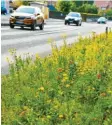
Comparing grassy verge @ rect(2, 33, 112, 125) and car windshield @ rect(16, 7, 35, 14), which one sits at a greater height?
grassy verge @ rect(2, 33, 112, 125)

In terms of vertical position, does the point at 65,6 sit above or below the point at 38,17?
below

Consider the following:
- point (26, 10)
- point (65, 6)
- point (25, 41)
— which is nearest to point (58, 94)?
point (25, 41)

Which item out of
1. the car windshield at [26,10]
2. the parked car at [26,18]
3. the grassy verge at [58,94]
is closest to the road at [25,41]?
the parked car at [26,18]

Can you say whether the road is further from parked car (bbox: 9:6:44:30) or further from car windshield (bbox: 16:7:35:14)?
car windshield (bbox: 16:7:35:14)

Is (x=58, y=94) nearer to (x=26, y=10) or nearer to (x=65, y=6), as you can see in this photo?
(x=26, y=10)

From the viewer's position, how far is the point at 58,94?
6.31 meters

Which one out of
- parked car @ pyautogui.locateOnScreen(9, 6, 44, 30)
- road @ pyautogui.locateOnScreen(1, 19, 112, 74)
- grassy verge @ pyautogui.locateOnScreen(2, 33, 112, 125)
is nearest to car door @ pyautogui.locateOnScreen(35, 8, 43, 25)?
parked car @ pyautogui.locateOnScreen(9, 6, 44, 30)

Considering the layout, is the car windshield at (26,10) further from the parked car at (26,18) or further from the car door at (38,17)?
the car door at (38,17)

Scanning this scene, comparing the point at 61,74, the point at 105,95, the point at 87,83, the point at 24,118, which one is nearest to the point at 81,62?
the point at 61,74

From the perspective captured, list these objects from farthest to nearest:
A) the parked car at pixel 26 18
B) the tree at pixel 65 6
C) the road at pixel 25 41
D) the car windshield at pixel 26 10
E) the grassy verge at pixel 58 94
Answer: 1. the tree at pixel 65 6
2. the car windshield at pixel 26 10
3. the parked car at pixel 26 18
4. the road at pixel 25 41
5. the grassy verge at pixel 58 94

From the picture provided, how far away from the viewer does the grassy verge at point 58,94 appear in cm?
539

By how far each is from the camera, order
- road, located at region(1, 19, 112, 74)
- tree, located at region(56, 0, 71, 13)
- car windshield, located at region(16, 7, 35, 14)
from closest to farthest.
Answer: road, located at region(1, 19, 112, 74)
car windshield, located at region(16, 7, 35, 14)
tree, located at region(56, 0, 71, 13)

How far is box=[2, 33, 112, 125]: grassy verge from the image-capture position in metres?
→ 5.39

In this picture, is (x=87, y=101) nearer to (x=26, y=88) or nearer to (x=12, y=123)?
(x=26, y=88)
